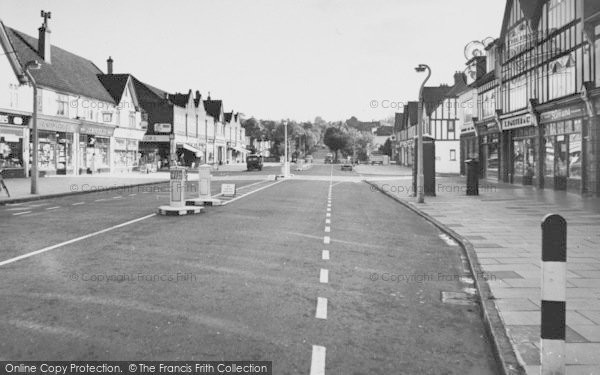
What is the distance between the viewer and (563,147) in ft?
79.2

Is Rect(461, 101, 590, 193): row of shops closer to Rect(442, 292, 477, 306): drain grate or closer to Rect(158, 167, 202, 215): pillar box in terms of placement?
Rect(158, 167, 202, 215): pillar box

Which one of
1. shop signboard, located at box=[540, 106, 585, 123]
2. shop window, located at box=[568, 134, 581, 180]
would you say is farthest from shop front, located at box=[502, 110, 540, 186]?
shop window, located at box=[568, 134, 581, 180]

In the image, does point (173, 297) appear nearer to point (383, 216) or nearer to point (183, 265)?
point (183, 265)

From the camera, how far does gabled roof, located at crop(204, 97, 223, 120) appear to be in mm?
87562

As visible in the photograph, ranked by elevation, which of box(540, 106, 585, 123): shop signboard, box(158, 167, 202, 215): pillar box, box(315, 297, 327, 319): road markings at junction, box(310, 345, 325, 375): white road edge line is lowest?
box(310, 345, 325, 375): white road edge line

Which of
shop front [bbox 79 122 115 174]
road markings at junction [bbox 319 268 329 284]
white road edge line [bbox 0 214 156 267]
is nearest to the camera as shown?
road markings at junction [bbox 319 268 329 284]

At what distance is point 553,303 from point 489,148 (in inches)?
1321

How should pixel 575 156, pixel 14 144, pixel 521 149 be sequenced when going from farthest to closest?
pixel 14 144, pixel 521 149, pixel 575 156

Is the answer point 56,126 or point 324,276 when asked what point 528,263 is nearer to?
point 324,276

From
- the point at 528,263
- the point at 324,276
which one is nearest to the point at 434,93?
the point at 528,263

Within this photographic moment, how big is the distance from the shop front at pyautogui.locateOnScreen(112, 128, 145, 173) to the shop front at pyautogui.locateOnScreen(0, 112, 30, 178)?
535 inches

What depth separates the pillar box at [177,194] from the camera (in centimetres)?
1487

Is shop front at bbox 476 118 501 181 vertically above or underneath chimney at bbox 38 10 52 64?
underneath

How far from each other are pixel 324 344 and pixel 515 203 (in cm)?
1592
